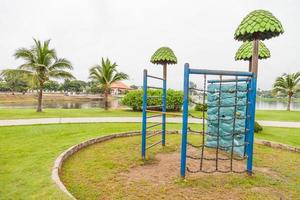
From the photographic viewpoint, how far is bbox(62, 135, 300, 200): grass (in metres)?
3.12

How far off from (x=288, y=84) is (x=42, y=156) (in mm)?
25267

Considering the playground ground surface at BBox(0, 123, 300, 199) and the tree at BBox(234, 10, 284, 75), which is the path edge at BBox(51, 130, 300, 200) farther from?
the tree at BBox(234, 10, 284, 75)

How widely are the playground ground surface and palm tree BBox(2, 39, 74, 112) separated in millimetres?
6751

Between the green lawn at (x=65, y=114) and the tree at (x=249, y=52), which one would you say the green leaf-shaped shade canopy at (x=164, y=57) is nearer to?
the tree at (x=249, y=52)

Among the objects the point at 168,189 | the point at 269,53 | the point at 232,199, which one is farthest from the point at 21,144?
the point at 269,53

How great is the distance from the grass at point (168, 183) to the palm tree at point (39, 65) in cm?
1027

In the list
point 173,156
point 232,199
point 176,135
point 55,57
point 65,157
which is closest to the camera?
point 232,199

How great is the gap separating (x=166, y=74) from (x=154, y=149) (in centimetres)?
210

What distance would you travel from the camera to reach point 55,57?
14.0m

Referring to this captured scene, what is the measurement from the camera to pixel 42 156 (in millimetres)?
4410

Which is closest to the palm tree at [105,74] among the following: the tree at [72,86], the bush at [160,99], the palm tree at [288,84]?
the bush at [160,99]

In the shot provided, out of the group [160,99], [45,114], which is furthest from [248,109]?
[160,99]

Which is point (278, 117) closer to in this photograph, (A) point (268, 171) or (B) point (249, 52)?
(B) point (249, 52)

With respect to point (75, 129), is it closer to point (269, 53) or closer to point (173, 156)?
point (173, 156)
